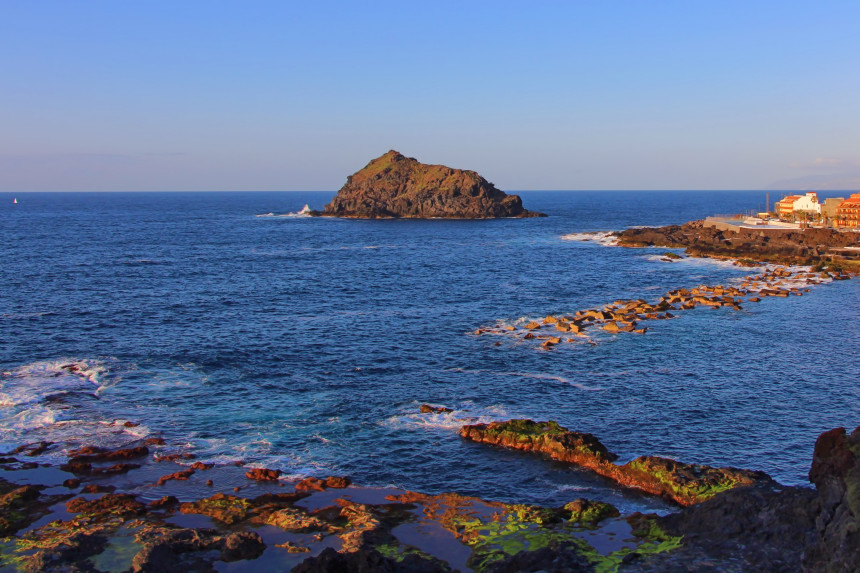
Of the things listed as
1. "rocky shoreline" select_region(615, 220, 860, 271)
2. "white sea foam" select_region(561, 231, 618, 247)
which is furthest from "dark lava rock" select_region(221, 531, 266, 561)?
"white sea foam" select_region(561, 231, 618, 247)

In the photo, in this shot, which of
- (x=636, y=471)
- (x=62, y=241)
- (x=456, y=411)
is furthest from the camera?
(x=62, y=241)

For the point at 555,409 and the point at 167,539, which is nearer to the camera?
the point at 167,539

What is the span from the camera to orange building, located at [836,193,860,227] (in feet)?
510

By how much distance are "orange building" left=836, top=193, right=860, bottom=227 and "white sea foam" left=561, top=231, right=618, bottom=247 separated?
169ft

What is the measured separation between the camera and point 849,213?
514 feet

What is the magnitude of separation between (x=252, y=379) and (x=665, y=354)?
39190mm

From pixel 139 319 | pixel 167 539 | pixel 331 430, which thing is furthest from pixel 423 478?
pixel 139 319

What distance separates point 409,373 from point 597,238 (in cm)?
12943

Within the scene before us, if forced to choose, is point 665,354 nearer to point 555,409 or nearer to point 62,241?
point 555,409

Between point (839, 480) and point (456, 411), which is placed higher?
point (839, 480)

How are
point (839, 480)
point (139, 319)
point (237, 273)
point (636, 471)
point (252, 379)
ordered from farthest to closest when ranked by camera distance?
1. point (237, 273)
2. point (139, 319)
3. point (252, 379)
4. point (636, 471)
5. point (839, 480)

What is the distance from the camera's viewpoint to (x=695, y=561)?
28.6 m

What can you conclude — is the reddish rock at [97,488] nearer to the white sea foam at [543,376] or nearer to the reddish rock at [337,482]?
the reddish rock at [337,482]

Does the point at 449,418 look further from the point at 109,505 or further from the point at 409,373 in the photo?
the point at 109,505
